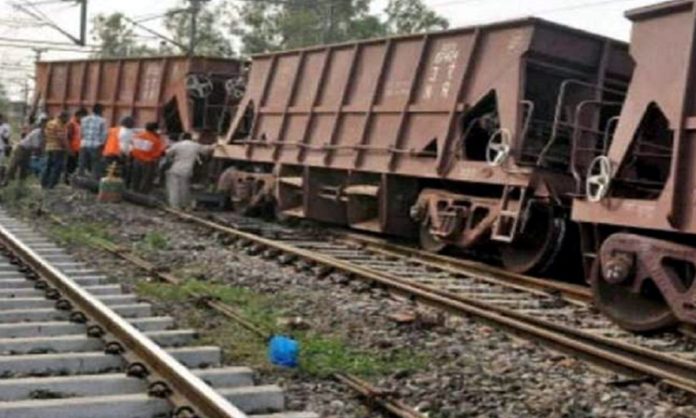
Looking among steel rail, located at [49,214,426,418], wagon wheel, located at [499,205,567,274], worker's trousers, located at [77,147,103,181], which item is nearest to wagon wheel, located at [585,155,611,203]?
wagon wheel, located at [499,205,567,274]

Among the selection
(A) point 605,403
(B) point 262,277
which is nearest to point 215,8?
(B) point 262,277

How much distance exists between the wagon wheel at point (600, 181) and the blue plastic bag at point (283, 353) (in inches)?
144

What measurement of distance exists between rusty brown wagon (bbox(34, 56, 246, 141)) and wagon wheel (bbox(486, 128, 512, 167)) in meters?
9.27

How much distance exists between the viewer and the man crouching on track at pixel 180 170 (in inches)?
696

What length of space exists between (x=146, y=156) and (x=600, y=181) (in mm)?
11945

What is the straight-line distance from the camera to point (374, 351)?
266 inches

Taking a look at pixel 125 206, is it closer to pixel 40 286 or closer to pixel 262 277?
pixel 262 277

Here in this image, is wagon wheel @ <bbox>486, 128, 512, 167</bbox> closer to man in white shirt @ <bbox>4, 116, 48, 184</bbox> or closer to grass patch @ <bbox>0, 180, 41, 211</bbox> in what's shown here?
grass patch @ <bbox>0, 180, 41, 211</bbox>

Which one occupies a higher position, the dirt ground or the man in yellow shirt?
the man in yellow shirt

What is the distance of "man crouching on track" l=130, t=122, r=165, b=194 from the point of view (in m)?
19.0

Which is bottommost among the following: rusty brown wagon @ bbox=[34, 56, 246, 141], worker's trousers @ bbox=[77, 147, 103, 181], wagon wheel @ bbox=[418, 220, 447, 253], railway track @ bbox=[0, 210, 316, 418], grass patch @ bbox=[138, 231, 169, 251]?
railway track @ bbox=[0, 210, 316, 418]

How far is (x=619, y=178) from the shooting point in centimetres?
873

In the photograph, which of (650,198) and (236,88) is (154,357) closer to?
(650,198)

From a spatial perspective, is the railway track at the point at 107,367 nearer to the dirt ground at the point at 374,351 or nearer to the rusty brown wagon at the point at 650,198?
the dirt ground at the point at 374,351
